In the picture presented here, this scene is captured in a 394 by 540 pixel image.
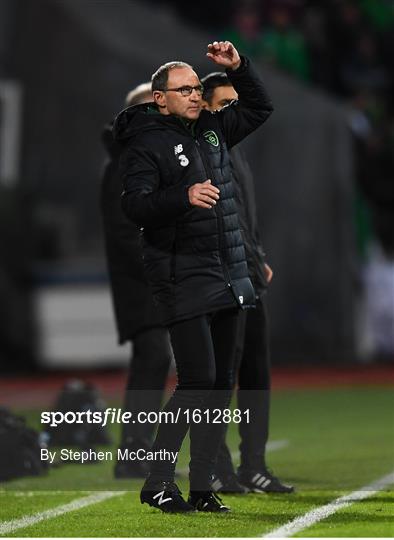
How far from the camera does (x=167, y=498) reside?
6711 mm

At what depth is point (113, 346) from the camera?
58.8 ft

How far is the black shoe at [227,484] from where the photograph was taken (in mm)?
7645

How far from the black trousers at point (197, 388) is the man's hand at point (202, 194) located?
51 cm

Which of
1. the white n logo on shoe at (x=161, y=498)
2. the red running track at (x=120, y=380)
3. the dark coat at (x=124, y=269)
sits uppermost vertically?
the dark coat at (x=124, y=269)

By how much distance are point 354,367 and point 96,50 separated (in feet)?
14.9

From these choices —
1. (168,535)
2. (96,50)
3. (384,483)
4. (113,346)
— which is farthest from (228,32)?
(168,535)

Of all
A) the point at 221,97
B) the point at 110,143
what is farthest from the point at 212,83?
the point at 110,143

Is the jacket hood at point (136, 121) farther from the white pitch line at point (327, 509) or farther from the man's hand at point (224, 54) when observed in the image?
the white pitch line at point (327, 509)

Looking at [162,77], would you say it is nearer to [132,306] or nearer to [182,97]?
[182,97]

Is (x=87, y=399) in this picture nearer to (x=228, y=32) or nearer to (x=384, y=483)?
(x=384, y=483)

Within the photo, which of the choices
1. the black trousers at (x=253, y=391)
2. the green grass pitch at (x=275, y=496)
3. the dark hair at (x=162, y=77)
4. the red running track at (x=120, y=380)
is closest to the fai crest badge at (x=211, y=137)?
the dark hair at (x=162, y=77)

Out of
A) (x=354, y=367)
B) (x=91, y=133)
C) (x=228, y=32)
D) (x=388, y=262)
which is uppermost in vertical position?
(x=228, y=32)

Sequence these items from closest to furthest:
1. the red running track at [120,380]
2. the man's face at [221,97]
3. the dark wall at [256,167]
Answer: the man's face at [221,97], the red running track at [120,380], the dark wall at [256,167]

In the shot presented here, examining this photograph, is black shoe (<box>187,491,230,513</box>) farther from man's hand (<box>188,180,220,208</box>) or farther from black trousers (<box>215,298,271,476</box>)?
man's hand (<box>188,180,220,208</box>)
